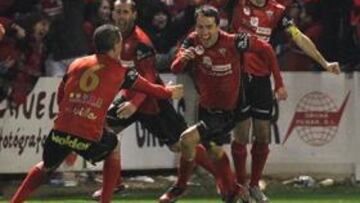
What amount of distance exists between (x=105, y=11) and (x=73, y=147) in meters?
4.84

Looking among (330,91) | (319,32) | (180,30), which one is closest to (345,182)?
(330,91)

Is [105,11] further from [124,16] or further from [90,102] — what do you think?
[90,102]

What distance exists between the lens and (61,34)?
529 inches

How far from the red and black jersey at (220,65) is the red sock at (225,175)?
0.53m

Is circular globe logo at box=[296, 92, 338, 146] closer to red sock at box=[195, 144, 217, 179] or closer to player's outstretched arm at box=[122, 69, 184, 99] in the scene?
red sock at box=[195, 144, 217, 179]

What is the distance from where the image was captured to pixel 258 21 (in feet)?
34.4

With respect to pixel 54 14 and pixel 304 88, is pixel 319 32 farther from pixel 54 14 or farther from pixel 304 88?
A: pixel 54 14

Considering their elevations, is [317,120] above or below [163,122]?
below

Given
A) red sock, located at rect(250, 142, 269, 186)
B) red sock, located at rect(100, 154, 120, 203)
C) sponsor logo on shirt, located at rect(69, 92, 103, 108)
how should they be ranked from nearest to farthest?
1. sponsor logo on shirt, located at rect(69, 92, 103, 108)
2. red sock, located at rect(100, 154, 120, 203)
3. red sock, located at rect(250, 142, 269, 186)

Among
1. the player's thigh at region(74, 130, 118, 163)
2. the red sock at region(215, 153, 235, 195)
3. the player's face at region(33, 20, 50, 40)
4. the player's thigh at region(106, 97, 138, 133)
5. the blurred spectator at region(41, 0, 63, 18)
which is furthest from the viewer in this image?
the blurred spectator at region(41, 0, 63, 18)

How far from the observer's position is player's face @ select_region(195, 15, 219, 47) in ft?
31.0

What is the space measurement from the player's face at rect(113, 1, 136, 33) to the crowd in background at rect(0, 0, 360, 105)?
2.58 metres

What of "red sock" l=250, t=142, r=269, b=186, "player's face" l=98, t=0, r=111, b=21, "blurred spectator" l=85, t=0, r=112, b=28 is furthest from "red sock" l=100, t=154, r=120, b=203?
"player's face" l=98, t=0, r=111, b=21

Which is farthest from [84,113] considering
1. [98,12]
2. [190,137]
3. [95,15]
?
[95,15]
